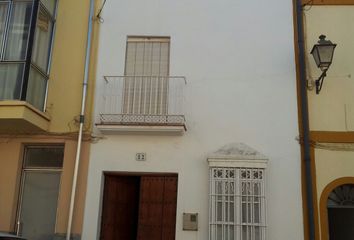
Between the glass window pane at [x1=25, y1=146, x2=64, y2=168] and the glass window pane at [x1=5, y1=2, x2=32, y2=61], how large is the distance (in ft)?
6.82

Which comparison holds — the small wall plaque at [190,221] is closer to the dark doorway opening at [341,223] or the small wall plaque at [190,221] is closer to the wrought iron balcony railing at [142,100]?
the wrought iron balcony railing at [142,100]

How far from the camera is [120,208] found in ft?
32.0

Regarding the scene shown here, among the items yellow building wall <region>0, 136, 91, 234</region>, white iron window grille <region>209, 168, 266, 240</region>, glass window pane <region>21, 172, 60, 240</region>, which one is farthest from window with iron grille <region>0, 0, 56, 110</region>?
white iron window grille <region>209, 168, 266, 240</region>

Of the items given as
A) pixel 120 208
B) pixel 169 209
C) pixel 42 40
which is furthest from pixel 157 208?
pixel 42 40

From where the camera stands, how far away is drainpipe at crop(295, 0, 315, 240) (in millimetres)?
8805

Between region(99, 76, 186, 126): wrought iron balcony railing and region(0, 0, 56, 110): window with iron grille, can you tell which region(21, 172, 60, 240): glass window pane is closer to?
region(0, 0, 56, 110): window with iron grille

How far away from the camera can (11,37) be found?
380 inches

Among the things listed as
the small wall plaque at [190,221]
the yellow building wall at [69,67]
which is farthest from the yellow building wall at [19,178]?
the small wall plaque at [190,221]

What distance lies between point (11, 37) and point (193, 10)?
403cm

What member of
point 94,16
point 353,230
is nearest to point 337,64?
point 353,230

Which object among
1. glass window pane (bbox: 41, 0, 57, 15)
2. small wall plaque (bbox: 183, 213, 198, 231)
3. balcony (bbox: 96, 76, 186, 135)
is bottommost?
small wall plaque (bbox: 183, 213, 198, 231)

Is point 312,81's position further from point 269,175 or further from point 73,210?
point 73,210

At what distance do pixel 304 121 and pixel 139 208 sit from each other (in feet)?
12.6

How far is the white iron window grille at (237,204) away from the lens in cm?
878
